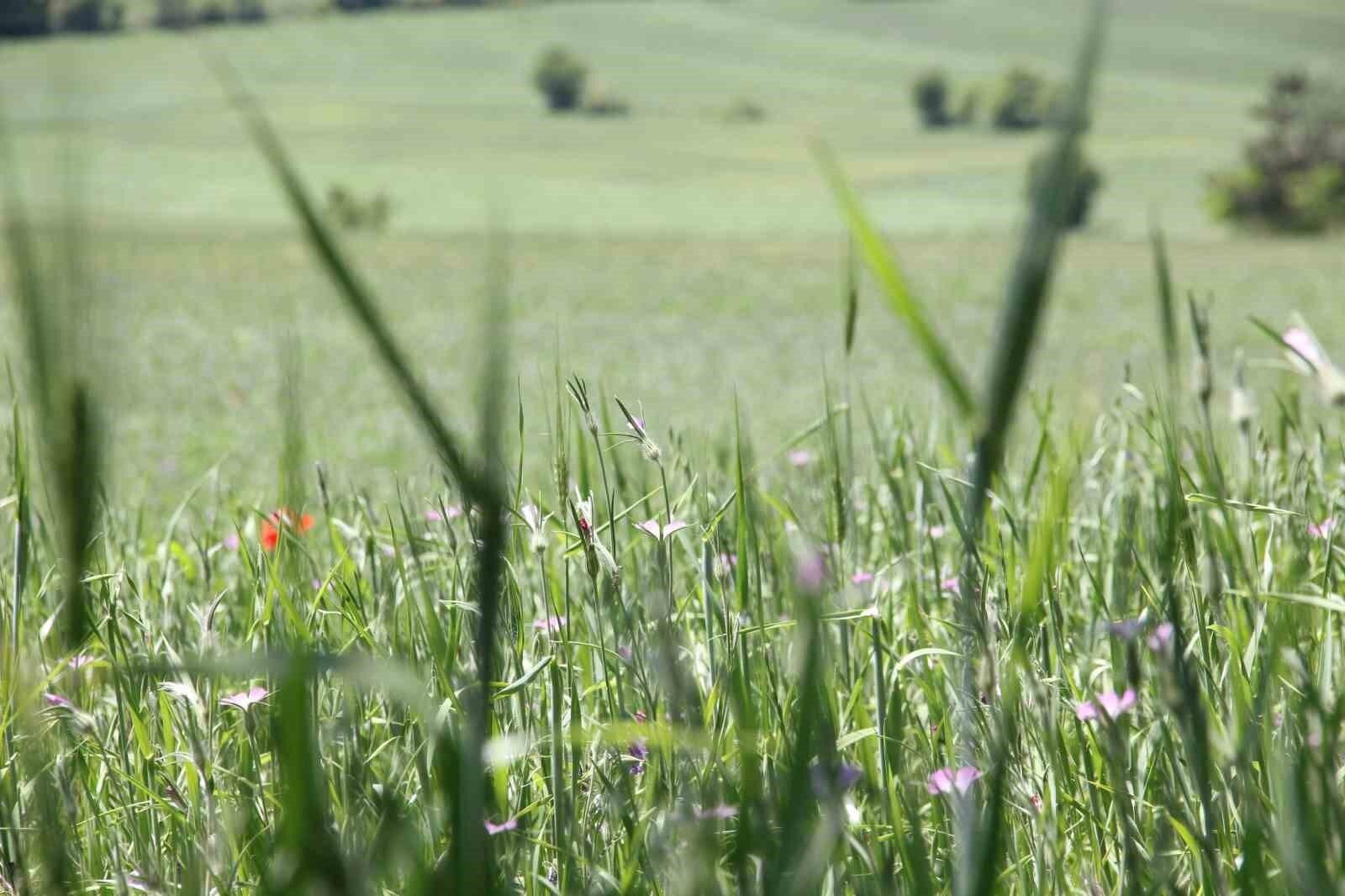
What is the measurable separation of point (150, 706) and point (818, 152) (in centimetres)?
98

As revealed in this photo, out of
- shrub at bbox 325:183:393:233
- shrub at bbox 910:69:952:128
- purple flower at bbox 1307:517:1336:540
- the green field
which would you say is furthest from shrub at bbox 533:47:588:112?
purple flower at bbox 1307:517:1336:540

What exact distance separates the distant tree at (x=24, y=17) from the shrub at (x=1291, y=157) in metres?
34.0

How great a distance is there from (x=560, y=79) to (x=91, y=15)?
61261mm

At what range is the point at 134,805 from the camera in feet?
3.29

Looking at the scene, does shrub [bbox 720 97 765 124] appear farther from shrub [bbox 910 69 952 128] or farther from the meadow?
the meadow


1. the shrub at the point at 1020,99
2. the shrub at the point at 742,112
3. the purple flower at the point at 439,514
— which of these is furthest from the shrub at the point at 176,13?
the shrub at the point at 1020,99

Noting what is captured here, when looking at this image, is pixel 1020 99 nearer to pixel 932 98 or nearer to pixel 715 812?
pixel 932 98

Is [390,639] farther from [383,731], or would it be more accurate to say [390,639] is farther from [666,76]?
[666,76]

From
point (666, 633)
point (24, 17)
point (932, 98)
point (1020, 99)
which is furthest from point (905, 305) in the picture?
point (932, 98)

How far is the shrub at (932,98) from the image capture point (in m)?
60.0

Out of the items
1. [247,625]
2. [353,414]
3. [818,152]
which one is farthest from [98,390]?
[353,414]

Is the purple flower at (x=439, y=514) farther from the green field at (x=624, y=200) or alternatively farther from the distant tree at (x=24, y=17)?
the distant tree at (x=24, y=17)

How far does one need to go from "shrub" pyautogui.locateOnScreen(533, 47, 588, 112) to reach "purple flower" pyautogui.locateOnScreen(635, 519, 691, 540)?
197 feet

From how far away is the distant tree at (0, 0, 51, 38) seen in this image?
2.02ft
